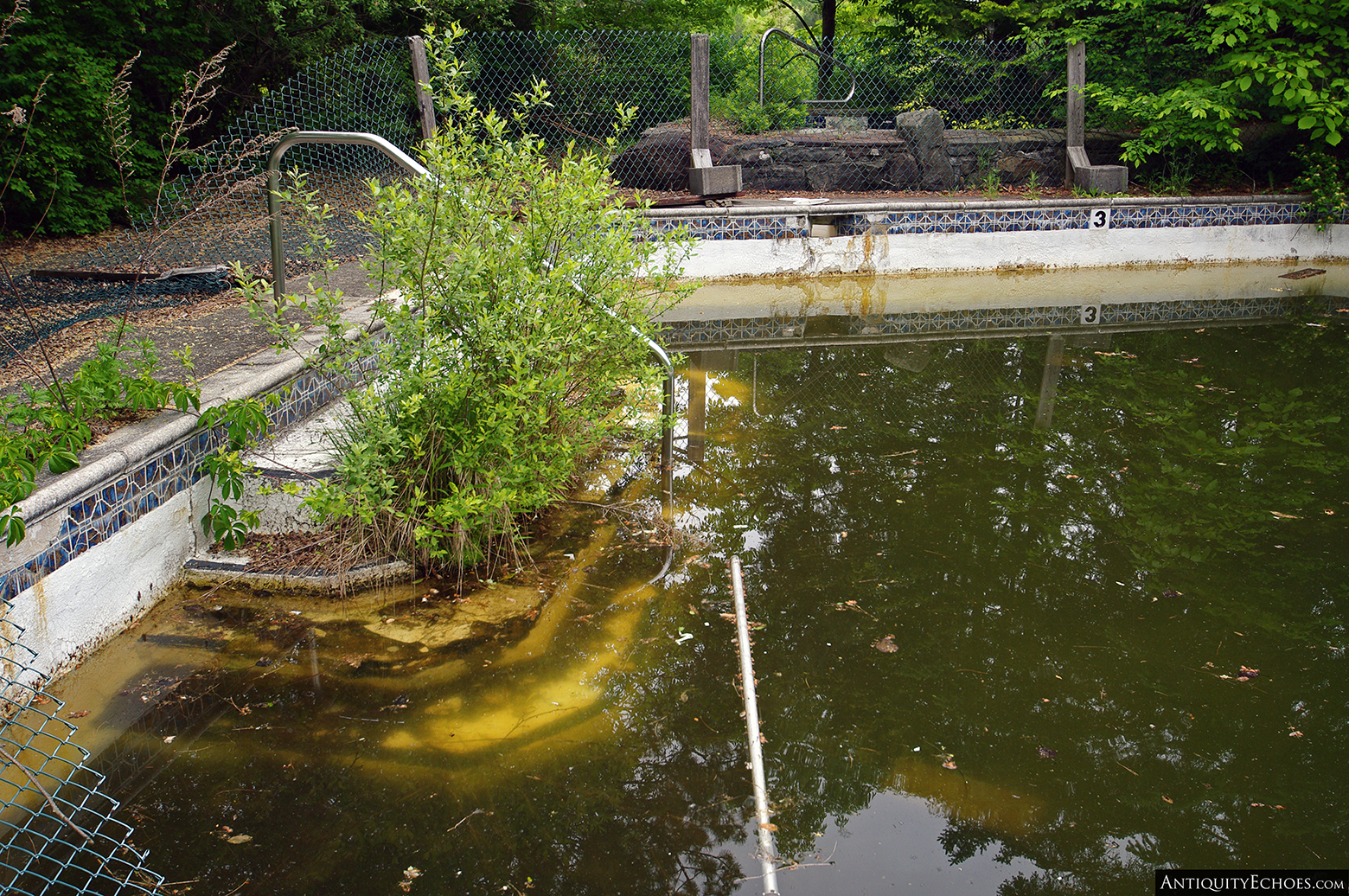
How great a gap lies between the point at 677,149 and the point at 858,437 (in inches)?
243

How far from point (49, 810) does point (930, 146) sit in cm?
1036

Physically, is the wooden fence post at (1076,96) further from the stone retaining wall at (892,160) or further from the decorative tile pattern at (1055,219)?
the decorative tile pattern at (1055,219)

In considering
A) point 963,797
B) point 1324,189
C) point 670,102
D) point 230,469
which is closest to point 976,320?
point 1324,189

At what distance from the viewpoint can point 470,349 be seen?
367 centimetres

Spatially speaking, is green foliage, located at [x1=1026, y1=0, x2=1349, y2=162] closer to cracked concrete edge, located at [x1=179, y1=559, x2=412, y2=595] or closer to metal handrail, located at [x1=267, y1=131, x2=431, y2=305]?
metal handrail, located at [x1=267, y1=131, x2=431, y2=305]

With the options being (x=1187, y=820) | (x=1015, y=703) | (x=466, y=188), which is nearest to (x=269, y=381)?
(x=466, y=188)

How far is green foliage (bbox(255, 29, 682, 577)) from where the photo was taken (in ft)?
11.6

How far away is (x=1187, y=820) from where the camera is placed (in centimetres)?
254

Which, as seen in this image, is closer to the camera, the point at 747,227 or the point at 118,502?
the point at 118,502

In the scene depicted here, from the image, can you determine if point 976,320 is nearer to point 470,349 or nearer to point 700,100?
point 700,100

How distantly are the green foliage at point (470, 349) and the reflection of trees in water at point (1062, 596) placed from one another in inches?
37.4

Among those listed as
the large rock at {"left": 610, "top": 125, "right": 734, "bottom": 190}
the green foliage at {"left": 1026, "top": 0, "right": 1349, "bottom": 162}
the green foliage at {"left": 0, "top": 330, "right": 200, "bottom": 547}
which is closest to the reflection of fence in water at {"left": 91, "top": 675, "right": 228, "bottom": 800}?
the green foliage at {"left": 0, "top": 330, "right": 200, "bottom": 547}

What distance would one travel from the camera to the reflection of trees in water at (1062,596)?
2.61 m

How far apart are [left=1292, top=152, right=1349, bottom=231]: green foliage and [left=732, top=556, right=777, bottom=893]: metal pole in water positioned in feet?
30.8
